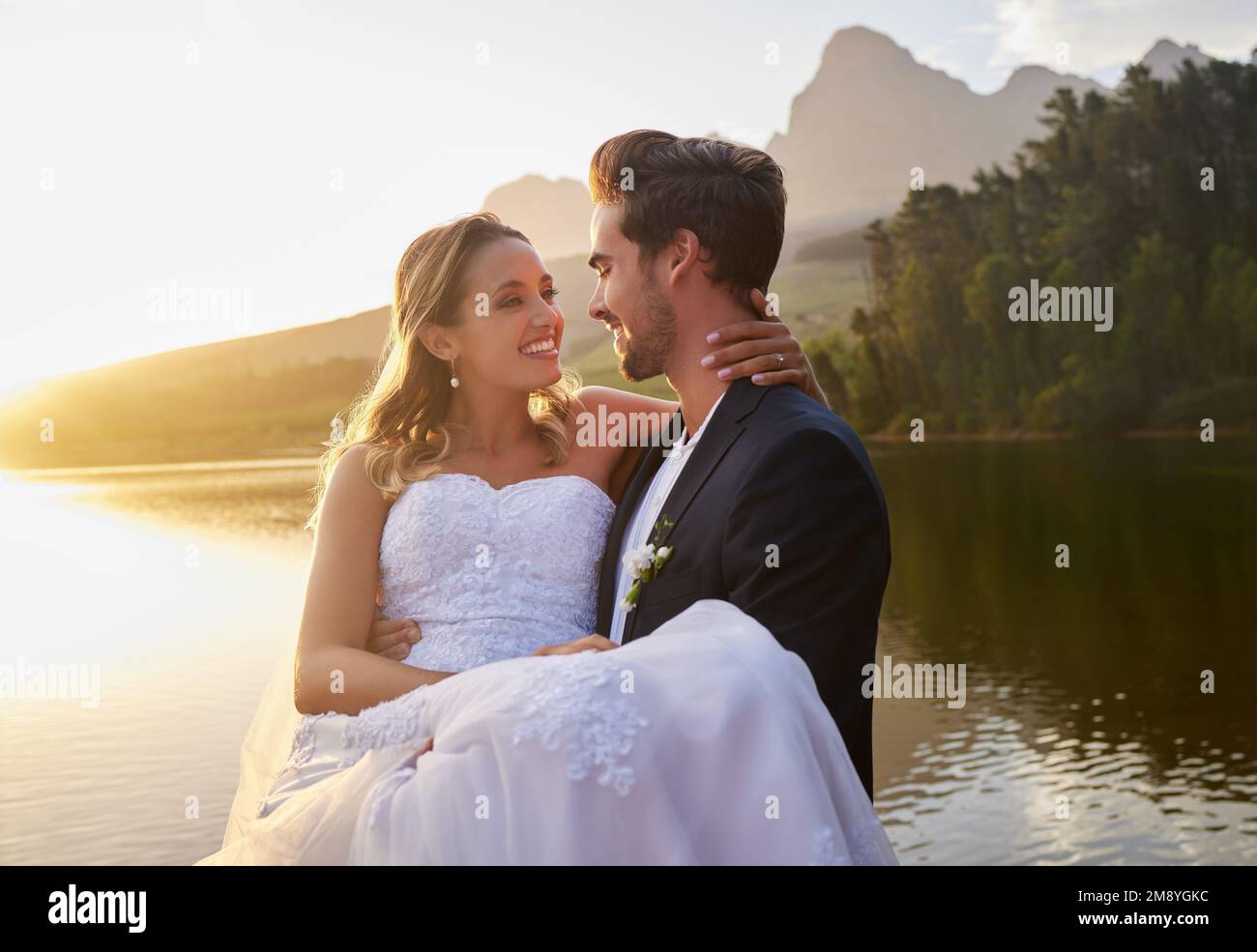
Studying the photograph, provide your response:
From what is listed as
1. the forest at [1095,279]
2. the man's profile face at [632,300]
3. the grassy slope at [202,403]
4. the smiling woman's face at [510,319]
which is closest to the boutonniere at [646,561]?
the man's profile face at [632,300]

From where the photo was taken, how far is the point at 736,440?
326cm

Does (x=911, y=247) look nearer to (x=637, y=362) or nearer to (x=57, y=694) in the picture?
(x=57, y=694)

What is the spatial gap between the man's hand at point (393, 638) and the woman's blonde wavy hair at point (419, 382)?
43cm

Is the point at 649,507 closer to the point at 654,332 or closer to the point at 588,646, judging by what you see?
the point at 654,332

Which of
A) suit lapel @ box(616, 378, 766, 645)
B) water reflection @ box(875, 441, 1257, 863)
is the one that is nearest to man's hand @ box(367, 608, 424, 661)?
suit lapel @ box(616, 378, 766, 645)

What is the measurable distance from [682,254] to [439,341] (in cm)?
104

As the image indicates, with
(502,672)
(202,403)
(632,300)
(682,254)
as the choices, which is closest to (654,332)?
(632,300)

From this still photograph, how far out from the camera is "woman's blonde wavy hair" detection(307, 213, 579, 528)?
4160mm

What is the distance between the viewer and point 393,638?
152 inches

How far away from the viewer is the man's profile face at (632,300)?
3703 mm

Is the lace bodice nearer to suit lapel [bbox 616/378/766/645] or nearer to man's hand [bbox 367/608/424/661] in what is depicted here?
man's hand [bbox 367/608/424/661]

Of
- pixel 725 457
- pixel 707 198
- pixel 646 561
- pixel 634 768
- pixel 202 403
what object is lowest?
pixel 634 768

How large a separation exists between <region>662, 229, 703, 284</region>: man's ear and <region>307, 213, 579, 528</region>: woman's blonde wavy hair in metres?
0.80
